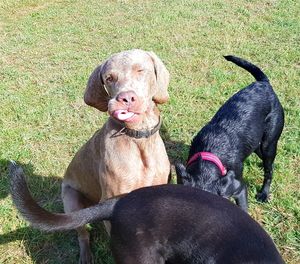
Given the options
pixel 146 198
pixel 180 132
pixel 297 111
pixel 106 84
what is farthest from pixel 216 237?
pixel 297 111

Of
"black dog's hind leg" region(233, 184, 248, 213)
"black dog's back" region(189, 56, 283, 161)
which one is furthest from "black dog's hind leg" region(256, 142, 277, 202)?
"black dog's hind leg" region(233, 184, 248, 213)

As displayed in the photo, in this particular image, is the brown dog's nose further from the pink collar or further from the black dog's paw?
the black dog's paw

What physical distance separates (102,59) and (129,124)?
4220mm

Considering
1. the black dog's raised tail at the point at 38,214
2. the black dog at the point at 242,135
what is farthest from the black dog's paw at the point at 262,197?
the black dog's raised tail at the point at 38,214

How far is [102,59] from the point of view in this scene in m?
7.30

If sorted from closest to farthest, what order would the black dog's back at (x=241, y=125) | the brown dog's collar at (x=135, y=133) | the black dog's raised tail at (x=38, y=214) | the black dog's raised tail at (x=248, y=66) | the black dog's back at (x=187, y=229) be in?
the black dog's back at (x=187, y=229), the black dog's raised tail at (x=38, y=214), the brown dog's collar at (x=135, y=133), the black dog's back at (x=241, y=125), the black dog's raised tail at (x=248, y=66)

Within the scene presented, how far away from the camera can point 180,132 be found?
5.32m

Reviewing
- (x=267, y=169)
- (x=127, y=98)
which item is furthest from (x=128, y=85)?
(x=267, y=169)

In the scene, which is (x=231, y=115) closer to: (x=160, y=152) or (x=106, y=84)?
(x=160, y=152)

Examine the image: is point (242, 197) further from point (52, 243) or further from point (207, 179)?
point (52, 243)

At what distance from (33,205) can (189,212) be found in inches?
37.3

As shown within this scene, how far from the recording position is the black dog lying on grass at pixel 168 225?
8.23ft

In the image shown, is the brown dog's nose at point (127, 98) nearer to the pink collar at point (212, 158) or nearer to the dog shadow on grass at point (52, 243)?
the pink collar at point (212, 158)

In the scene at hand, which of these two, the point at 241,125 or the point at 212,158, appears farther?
the point at 241,125
